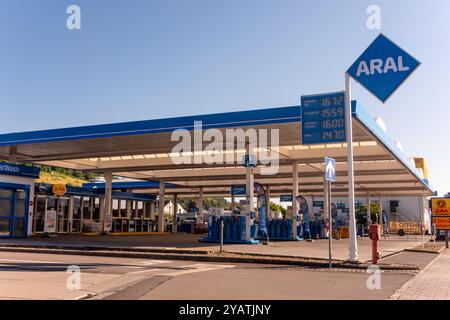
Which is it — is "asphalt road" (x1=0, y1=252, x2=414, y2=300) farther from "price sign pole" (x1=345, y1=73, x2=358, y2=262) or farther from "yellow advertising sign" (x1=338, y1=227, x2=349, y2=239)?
"yellow advertising sign" (x1=338, y1=227, x2=349, y2=239)

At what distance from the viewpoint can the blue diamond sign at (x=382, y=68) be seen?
51.2 ft

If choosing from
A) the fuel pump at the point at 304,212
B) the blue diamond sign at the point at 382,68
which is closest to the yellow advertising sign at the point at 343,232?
the fuel pump at the point at 304,212

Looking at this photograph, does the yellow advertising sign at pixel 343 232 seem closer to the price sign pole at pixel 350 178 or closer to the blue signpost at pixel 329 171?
the price sign pole at pixel 350 178

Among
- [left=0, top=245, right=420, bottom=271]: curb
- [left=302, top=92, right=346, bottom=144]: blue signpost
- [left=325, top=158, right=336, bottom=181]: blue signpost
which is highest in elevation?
[left=302, top=92, right=346, bottom=144]: blue signpost

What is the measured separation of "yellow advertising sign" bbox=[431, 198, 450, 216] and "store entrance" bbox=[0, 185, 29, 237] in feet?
76.4

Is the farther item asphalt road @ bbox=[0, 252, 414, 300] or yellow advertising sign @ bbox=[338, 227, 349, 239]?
yellow advertising sign @ bbox=[338, 227, 349, 239]

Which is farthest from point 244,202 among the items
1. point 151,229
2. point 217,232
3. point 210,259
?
point 151,229

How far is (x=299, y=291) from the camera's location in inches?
370

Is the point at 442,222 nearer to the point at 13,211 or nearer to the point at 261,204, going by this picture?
the point at 261,204

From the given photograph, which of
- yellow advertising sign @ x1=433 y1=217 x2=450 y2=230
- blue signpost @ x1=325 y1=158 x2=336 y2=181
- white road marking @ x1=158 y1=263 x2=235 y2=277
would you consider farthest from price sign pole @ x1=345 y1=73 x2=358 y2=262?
yellow advertising sign @ x1=433 y1=217 x2=450 y2=230

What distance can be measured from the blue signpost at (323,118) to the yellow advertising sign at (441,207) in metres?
13.8

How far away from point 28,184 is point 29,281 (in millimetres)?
18928

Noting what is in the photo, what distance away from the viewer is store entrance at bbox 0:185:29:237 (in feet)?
85.4

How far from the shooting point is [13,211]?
26.5 metres
